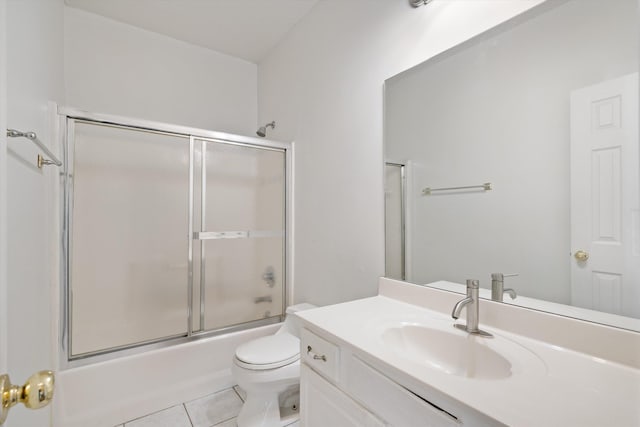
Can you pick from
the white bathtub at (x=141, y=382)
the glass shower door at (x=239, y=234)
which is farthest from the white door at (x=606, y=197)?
the white bathtub at (x=141, y=382)

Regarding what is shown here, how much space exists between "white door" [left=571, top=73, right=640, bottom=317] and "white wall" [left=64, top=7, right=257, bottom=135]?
249 cm

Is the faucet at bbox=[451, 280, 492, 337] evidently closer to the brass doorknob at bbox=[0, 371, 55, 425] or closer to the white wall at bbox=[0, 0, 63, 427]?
the brass doorknob at bbox=[0, 371, 55, 425]

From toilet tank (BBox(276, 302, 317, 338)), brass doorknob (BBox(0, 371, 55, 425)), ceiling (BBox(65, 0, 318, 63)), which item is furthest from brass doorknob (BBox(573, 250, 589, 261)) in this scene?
ceiling (BBox(65, 0, 318, 63))

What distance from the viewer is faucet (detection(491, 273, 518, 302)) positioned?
105 centimetres

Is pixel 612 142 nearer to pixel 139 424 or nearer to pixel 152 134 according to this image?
pixel 152 134

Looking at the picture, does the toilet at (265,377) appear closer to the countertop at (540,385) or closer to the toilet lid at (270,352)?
the toilet lid at (270,352)

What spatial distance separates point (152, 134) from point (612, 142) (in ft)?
7.18

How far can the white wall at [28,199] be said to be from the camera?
904mm

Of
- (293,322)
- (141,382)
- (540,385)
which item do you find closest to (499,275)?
(540,385)

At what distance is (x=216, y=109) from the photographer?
2621 millimetres

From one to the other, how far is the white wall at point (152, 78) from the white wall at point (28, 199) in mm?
552

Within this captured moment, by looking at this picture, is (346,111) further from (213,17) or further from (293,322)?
(293,322)

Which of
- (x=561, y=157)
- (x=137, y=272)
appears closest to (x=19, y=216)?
(x=137, y=272)

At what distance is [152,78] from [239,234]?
1.45 metres
